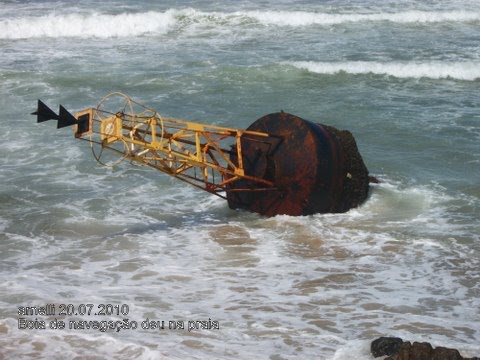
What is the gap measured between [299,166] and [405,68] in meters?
14.5

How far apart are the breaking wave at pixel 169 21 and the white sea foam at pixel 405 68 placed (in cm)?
951

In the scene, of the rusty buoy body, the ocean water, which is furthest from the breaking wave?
the rusty buoy body

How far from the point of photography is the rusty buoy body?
478 inches

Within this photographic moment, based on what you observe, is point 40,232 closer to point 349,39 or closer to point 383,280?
point 383,280

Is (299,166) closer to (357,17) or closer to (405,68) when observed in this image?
(405,68)

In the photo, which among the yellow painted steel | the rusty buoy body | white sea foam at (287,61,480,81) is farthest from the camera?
white sea foam at (287,61,480,81)

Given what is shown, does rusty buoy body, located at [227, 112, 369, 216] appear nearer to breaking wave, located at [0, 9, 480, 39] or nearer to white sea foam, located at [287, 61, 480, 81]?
white sea foam, located at [287, 61, 480, 81]

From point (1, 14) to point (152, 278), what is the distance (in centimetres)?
3276

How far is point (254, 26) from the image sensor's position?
3494 cm

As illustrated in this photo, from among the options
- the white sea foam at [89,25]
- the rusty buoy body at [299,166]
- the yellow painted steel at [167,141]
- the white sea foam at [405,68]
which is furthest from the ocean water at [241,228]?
the white sea foam at [89,25]

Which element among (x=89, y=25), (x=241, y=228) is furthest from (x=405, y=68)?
(x=89, y=25)

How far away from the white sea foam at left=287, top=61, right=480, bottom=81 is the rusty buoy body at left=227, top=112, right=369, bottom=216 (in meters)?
13.1

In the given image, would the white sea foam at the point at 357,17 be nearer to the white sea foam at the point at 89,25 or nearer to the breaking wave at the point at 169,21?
the breaking wave at the point at 169,21

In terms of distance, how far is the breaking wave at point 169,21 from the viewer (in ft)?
116
